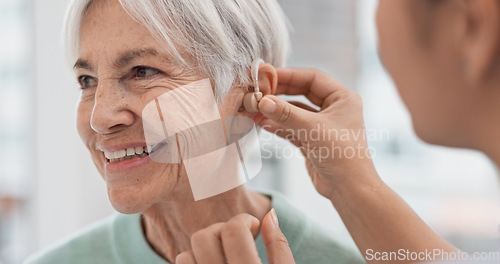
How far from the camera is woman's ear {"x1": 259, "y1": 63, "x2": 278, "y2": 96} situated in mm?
798

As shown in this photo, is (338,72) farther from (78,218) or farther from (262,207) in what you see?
(78,218)

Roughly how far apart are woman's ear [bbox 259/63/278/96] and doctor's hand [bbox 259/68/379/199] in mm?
31

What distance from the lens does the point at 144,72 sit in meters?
0.72

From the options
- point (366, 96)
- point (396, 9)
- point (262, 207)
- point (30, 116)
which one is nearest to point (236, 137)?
point (262, 207)

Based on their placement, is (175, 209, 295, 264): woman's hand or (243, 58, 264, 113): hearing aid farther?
(243, 58, 264, 113): hearing aid

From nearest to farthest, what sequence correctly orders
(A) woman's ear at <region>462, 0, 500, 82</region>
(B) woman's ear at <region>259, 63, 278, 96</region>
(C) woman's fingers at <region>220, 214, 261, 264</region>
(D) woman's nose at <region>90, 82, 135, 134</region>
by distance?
(A) woman's ear at <region>462, 0, 500, 82</region> → (C) woman's fingers at <region>220, 214, 261, 264</region> → (D) woman's nose at <region>90, 82, 135, 134</region> → (B) woman's ear at <region>259, 63, 278, 96</region>

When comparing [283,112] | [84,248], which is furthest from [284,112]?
[84,248]

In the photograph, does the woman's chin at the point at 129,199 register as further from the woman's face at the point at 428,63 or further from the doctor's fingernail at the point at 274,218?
the woman's face at the point at 428,63

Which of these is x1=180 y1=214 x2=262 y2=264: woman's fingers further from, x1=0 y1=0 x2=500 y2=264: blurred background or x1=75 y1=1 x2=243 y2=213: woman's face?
x1=0 y1=0 x2=500 y2=264: blurred background

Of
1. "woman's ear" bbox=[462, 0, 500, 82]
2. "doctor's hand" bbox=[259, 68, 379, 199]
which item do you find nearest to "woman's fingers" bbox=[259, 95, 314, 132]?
"doctor's hand" bbox=[259, 68, 379, 199]

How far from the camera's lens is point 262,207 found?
833mm

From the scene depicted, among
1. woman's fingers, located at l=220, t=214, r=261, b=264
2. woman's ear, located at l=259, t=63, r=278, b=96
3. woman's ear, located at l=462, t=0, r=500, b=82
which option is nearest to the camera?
woman's ear, located at l=462, t=0, r=500, b=82

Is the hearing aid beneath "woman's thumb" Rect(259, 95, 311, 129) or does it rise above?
above

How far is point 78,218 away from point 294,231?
1.59 ft
